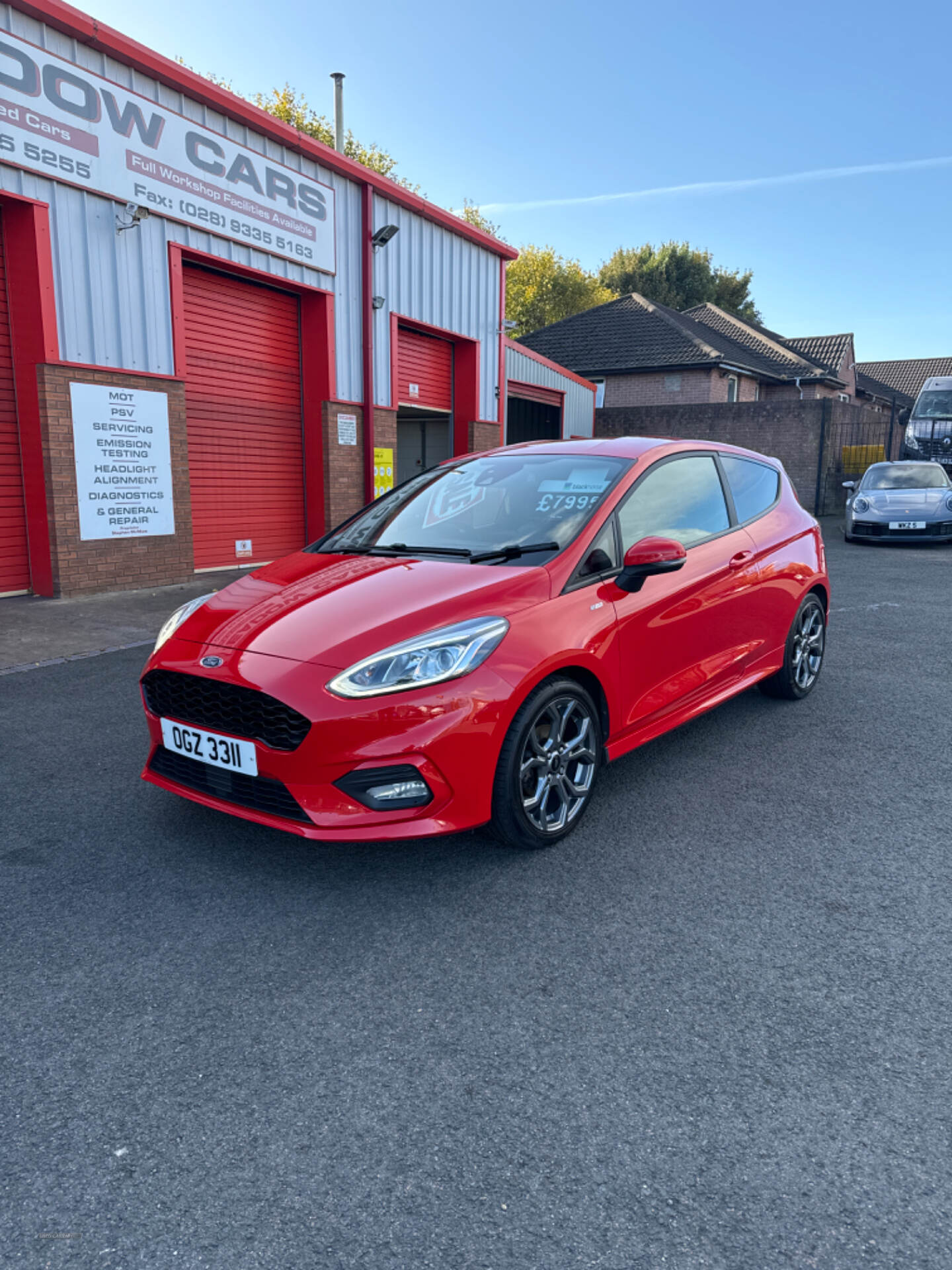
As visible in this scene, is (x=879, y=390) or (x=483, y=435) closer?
(x=483, y=435)

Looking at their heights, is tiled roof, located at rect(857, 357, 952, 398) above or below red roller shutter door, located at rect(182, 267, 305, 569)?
above

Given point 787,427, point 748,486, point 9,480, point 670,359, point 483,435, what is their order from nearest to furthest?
point 748,486 < point 9,480 < point 483,435 < point 787,427 < point 670,359

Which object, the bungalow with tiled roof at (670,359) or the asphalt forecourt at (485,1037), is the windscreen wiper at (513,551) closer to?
the asphalt forecourt at (485,1037)

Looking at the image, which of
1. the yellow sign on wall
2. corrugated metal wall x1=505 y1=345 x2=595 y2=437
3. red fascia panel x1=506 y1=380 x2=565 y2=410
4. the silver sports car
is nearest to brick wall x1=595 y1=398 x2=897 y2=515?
corrugated metal wall x1=505 y1=345 x2=595 y2=437

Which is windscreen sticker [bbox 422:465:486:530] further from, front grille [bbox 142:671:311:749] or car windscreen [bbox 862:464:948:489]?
car windscreen [bbox 862:464:948:489]

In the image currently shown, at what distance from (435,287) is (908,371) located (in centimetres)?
5276

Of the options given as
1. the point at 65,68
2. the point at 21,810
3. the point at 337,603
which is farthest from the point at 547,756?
the point at 65,68

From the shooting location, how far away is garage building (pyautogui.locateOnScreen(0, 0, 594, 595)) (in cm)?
862

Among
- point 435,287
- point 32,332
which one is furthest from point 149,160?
point 435,287

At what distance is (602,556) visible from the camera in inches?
145

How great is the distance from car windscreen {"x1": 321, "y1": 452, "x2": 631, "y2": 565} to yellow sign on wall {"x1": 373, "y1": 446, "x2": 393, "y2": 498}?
29.2ft

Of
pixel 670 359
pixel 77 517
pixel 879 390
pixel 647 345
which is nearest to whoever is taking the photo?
pixel 77 517

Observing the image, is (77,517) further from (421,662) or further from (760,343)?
(760,343)

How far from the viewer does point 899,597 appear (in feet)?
31.0
